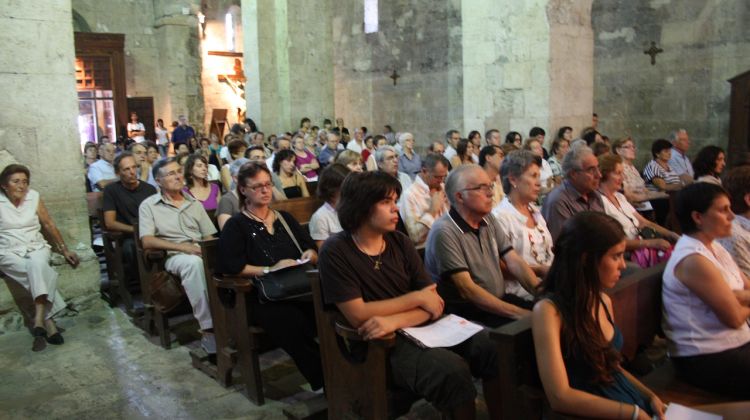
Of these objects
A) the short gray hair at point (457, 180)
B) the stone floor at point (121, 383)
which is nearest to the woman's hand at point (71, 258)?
the stone floor at point (121, 383)

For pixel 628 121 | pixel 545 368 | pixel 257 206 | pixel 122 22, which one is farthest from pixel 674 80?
pixel 122 22

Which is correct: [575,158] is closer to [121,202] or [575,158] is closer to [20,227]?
[121,202]

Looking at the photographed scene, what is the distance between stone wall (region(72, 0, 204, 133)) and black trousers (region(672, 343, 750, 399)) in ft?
54.3

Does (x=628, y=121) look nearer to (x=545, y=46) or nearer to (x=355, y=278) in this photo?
(x=545, y=46)

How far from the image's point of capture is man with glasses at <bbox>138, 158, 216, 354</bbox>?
4141 mm

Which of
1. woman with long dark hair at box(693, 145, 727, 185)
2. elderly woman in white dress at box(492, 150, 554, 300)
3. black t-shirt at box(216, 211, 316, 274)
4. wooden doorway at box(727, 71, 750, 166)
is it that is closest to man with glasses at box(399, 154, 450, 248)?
elderly woman in white dress at box(492, 150, 554, 300)

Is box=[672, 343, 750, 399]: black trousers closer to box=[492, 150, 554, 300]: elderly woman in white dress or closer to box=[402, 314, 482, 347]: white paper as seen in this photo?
box=[402, 314, 482, 347]: white paper

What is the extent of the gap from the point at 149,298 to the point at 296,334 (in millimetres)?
1716

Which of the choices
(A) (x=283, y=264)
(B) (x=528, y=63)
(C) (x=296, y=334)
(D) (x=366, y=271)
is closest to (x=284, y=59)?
(B) (x=528, y=63)

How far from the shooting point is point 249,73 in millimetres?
12375

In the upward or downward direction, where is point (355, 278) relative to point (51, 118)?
downward

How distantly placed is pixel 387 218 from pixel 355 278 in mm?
288

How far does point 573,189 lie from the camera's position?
4172 millimetres

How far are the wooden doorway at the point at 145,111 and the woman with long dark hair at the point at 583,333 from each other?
1638 cm
